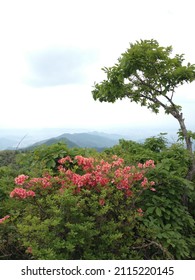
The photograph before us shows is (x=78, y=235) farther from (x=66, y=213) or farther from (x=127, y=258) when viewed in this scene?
(x=127, y=258)

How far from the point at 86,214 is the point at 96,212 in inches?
7.9

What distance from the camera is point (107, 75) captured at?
6316 mm

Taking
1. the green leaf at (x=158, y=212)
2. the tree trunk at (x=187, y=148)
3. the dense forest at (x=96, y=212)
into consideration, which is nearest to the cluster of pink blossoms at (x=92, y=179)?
the dense forest at (x=96, y=212)

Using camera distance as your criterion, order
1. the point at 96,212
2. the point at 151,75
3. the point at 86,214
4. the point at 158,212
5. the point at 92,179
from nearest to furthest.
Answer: the point at 96,212
the point at 86,214
the point at 92,179
the point at 158,212
the point at 151,75

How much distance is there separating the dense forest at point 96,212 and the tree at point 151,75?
3.75 ft

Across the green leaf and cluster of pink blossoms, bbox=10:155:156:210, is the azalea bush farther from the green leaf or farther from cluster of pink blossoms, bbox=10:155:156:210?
the green leaf

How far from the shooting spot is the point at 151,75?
6.33m

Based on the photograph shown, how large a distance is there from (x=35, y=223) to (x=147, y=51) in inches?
147

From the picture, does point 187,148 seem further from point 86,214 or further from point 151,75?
point 86,214

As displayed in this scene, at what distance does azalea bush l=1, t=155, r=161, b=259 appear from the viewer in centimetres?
366

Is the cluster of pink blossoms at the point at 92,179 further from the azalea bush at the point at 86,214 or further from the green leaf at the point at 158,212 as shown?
the green leaf at the point at 158,212

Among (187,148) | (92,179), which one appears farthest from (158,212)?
(187,148)

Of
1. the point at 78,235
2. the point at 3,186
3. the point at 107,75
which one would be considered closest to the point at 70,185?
the point at 78,235

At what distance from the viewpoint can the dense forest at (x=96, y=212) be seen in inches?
147
